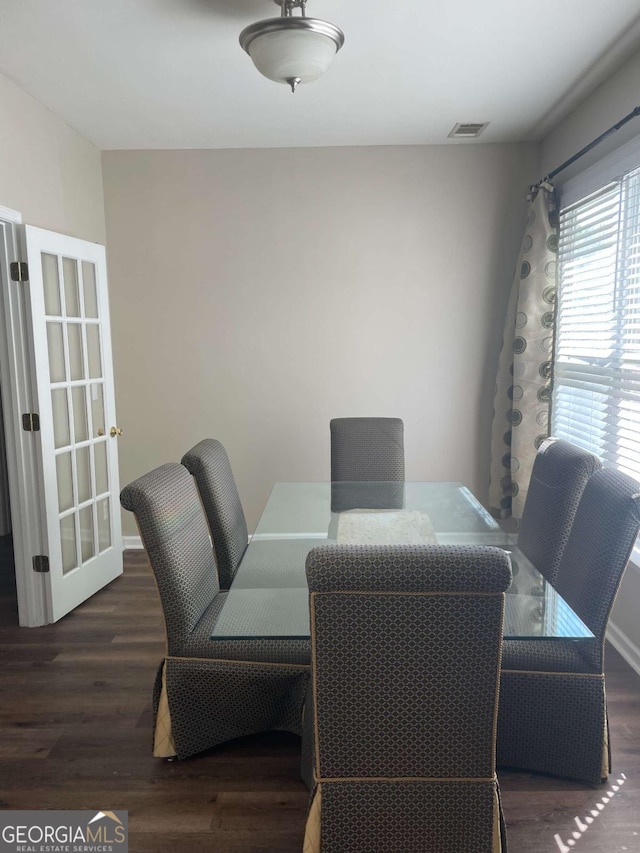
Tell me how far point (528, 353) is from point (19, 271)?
9.18 feet

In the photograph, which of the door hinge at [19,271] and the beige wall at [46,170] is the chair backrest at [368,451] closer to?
the door hinge at [19,271]

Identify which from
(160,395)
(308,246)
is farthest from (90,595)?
(308,246)

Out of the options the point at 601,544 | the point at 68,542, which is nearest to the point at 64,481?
the point at 68,542

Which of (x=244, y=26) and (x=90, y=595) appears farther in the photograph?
(x=90, y=595)

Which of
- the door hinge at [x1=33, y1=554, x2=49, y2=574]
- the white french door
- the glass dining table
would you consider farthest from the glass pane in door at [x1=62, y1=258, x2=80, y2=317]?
the glass dining table

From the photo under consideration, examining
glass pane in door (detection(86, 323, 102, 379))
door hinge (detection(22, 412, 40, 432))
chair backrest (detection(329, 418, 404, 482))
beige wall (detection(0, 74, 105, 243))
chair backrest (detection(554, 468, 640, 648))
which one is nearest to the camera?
chair backrest (detection(554, 468, 640, 648))

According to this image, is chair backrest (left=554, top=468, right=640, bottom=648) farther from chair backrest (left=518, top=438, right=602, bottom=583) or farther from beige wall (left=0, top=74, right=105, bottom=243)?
beige wall (left=0, top=74, right=105, bottom=243)

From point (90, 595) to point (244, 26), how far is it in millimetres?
2902

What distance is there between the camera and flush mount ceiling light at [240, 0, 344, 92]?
2.14m

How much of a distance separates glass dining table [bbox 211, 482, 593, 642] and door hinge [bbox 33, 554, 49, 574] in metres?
1.23

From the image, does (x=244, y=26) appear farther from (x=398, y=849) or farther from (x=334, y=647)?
(x=398, y=849)

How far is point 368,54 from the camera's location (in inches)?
106

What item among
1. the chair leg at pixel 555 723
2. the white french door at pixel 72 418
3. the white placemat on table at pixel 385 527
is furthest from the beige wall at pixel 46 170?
the chair leg at pixel 555 723

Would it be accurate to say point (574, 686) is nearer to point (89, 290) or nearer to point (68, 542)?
point (68, 542)
